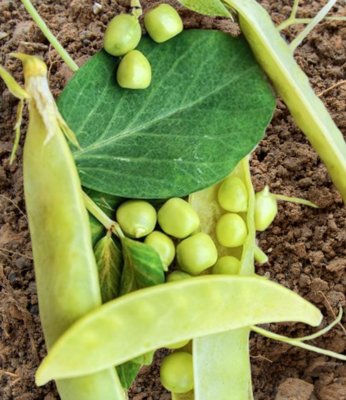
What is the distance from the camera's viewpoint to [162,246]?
1.13 m

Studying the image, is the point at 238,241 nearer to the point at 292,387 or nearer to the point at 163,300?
the point at 163,300

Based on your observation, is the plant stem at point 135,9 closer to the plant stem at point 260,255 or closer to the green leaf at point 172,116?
the green leaf at point 172,116

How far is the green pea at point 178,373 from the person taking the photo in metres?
1.12

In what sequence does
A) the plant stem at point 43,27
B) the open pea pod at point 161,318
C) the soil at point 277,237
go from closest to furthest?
the open pea pod at point 161,318 → the plant stem at point 43,27 → the soil at point 277,237

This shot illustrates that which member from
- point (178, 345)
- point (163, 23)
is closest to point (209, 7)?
point (163, 23)

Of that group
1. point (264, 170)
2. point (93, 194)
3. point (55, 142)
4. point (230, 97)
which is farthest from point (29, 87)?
point (264, 170)

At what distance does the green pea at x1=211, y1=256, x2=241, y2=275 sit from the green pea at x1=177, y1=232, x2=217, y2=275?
12 mm

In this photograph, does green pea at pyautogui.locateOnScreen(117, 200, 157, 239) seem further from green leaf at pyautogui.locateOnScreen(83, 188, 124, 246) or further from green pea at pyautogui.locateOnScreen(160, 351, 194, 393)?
green pea at pyautogui.locateOnScreen(160, 351, 194, 393)

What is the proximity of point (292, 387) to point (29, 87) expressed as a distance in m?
0.67

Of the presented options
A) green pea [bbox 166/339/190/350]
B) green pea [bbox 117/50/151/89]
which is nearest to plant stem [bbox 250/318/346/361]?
green pea [bbox 166/339/190/350]

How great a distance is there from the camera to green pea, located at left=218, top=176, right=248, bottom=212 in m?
1.14

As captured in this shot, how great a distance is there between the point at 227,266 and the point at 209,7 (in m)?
0.41

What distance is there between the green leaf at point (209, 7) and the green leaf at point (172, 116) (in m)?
0.04

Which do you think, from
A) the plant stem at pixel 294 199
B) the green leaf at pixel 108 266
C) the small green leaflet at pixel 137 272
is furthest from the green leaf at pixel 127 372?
the plant stem at pixel 294 199
